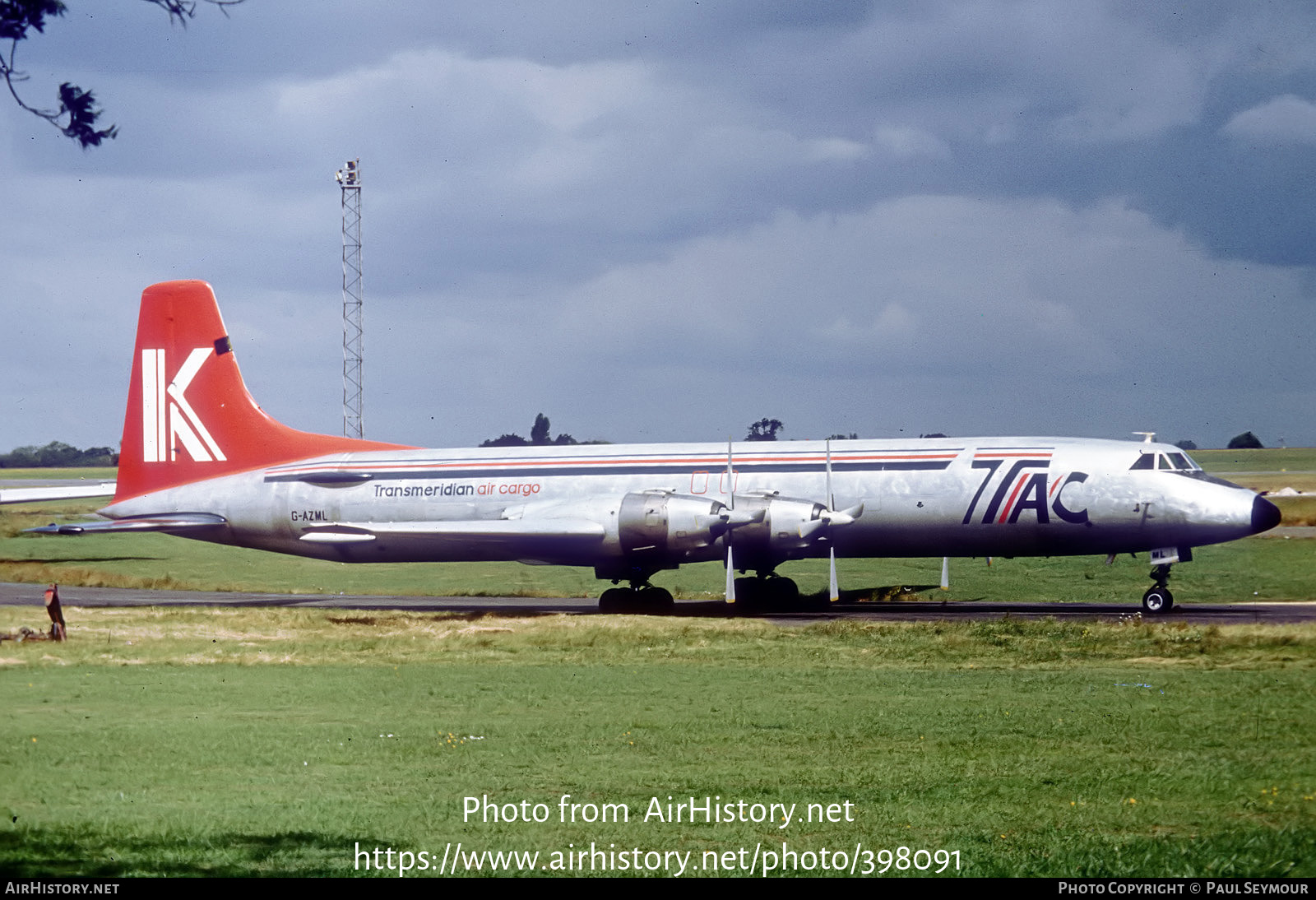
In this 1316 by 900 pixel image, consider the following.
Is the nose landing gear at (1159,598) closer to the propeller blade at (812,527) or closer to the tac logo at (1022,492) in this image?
the tac logo at (1022,492)

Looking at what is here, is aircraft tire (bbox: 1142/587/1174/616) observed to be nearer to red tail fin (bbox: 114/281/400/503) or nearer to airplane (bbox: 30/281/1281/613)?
airplane (bbox: 30/281/1281/613)

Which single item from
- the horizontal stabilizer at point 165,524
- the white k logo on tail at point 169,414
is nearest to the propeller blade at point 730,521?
the horizontal stabilizer at point 165,524

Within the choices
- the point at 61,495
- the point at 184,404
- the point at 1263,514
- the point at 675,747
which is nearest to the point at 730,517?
the point at 1263,514

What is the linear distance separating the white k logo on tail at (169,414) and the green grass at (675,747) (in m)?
16.7

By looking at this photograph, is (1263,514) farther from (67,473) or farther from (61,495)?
(67,473)

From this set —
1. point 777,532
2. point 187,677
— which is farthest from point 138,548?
point 187,677

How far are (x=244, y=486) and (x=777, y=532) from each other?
17.8 meters

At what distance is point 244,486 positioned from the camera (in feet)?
129

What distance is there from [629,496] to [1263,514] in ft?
52.9

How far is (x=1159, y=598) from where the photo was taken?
3092cm

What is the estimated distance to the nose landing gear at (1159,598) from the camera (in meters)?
30.7

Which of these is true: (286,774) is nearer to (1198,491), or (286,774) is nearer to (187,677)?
(187,677)

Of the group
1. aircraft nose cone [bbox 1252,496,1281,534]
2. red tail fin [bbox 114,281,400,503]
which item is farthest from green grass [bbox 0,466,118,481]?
aircraft nose cone [bbox 1252,496,1281,534]

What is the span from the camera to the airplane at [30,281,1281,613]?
32.1m
